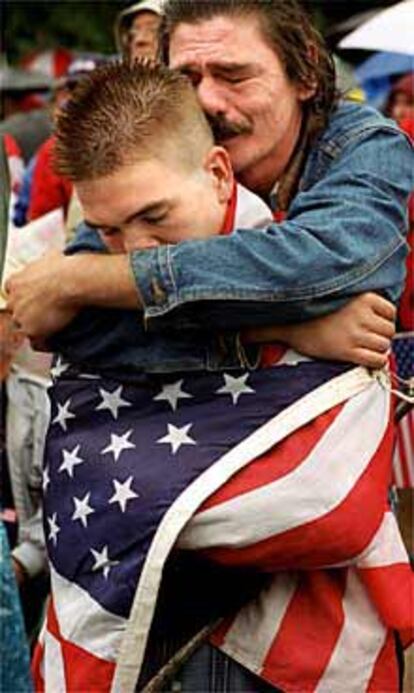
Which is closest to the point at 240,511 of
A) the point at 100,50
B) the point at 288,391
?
the point at 288,391

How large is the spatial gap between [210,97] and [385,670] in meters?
0.93

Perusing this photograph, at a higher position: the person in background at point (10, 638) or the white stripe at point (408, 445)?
the person in background at point (10, 638)

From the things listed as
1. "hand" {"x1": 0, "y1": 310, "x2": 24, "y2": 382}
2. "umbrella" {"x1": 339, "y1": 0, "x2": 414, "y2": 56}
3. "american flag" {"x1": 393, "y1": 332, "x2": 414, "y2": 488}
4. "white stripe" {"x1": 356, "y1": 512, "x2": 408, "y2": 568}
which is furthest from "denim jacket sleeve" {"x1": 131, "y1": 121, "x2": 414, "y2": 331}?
"hand" {"x1": 0, "y1": 310, "x2": 24, "y2": 382}

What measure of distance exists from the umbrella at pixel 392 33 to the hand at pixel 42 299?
3.39 ft

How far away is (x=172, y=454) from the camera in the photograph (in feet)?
7.07

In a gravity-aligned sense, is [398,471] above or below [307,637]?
below

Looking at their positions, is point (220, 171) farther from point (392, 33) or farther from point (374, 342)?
point (392, 33)

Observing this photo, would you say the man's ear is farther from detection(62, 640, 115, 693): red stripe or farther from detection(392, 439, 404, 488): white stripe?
detection(392, 439, 404, 488): white stripe

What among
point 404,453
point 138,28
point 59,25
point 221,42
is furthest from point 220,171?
point 59,25

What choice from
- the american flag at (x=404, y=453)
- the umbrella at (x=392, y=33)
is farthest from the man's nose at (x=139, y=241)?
the umbrella at (x=392, y=33)

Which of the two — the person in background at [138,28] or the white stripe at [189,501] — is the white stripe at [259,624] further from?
the person in background at [138,28]

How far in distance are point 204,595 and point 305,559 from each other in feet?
0.63

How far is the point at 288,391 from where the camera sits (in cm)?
219

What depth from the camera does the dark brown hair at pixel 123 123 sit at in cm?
218
